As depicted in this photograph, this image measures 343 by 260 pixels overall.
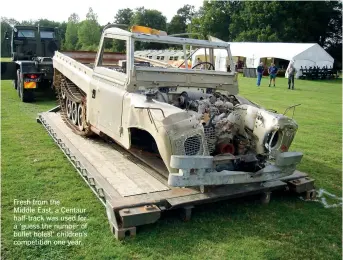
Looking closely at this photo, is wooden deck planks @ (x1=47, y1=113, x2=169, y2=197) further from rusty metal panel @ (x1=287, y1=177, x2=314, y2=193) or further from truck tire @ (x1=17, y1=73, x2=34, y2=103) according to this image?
truck tire @ (x1=17, y1=73, x2=34, y2=103)

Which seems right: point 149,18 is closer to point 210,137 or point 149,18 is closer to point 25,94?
point 25,94

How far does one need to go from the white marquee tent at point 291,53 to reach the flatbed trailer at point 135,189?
25483mm

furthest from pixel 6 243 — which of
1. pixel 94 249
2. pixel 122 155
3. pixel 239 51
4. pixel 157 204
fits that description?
pixel 239 51

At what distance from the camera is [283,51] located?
30469 millimetres

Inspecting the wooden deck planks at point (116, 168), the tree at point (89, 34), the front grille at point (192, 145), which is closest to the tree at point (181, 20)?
the tree at point (89, 34)

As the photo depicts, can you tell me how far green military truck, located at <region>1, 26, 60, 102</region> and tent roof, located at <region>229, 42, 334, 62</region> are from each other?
19938 mm

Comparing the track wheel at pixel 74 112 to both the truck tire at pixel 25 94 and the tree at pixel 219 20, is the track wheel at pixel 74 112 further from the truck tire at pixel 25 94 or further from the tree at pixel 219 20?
the tree at pixel 219 20

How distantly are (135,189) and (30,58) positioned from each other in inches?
428

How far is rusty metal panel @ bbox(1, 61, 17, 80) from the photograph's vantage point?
12586 millimetres

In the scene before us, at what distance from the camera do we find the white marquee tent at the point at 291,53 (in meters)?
29.6

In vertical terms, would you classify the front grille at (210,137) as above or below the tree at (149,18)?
below

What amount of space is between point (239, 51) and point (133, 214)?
30.6 meters

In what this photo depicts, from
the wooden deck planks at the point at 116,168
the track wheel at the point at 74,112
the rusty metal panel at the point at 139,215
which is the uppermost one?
the track wheel at the point at 74,112

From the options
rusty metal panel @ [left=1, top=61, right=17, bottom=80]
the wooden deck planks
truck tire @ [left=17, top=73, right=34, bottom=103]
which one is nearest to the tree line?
rusty metal panel @ [left=1, top=61, right=17, bottom=80]
